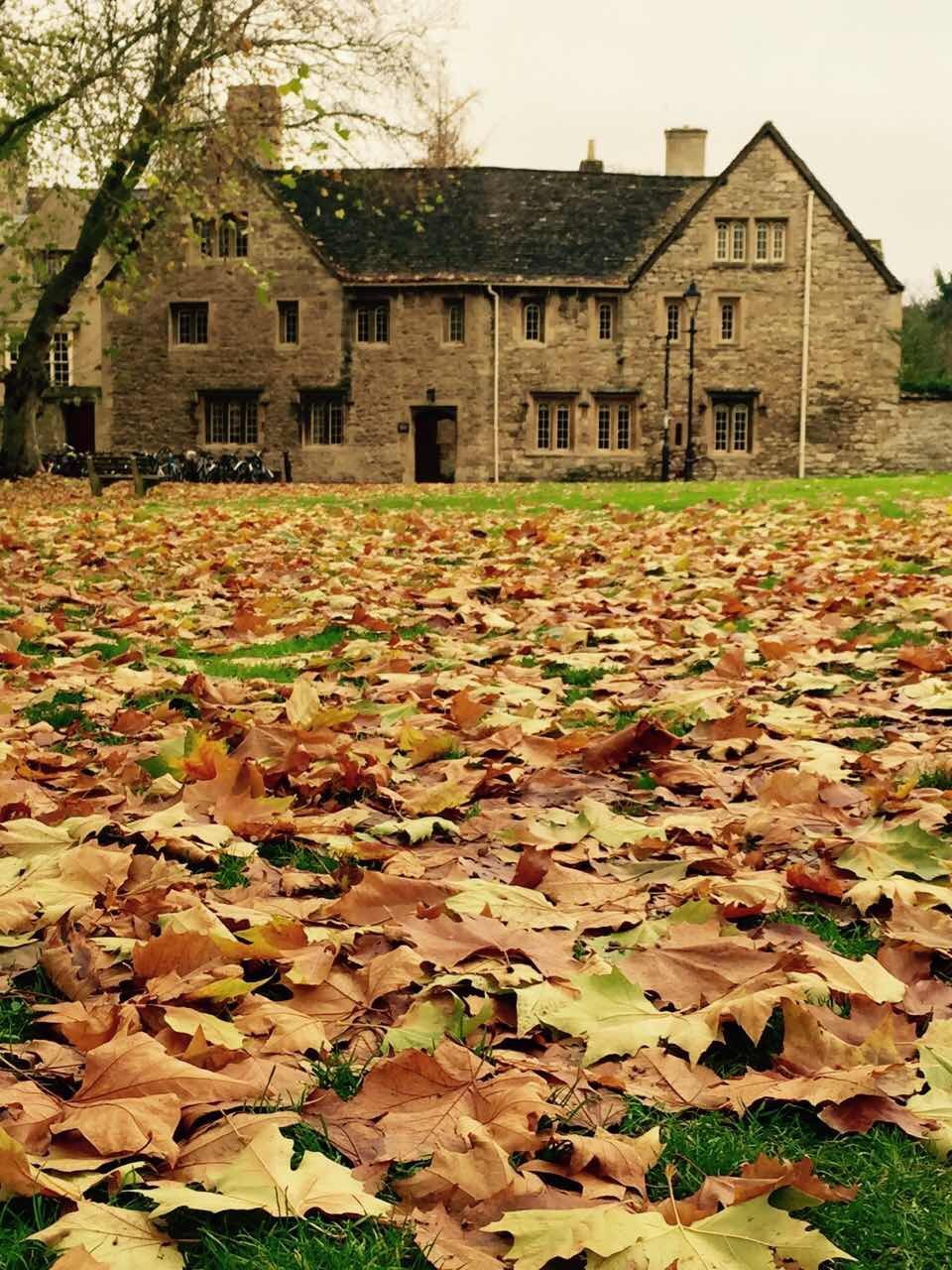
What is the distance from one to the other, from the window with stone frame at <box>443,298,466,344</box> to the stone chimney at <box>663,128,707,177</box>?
1083cm

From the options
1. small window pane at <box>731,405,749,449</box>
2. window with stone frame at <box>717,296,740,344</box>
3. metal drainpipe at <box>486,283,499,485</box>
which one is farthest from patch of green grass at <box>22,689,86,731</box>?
window with stone frame at <box>717,296,740,344</box>

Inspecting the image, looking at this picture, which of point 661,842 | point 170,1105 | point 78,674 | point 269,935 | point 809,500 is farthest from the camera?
point 809,500

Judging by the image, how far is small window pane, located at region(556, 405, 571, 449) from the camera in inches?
1711

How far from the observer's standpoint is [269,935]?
2.62 meters

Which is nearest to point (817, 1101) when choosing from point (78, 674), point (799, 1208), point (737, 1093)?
point (737, 1093)

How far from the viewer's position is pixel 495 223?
1752 inches

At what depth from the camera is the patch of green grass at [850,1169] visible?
172cm

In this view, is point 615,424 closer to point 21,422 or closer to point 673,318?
point 673,318

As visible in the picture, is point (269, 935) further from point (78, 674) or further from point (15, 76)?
point (15, 76)

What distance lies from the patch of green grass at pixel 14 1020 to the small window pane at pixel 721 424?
4255cm

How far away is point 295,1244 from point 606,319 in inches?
1717

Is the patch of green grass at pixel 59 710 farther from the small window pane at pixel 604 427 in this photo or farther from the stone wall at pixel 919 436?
the stone wall at pixel 919 436

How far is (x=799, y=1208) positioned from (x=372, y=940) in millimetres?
1128

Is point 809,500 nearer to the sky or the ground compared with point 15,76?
nearer to the ground
